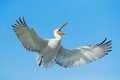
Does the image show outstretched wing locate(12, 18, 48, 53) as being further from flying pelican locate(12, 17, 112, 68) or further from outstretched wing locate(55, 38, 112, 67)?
outstretched wing locate(55, 38, 112, 67)

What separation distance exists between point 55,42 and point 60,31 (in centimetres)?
84

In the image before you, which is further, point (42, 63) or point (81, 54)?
point (81, 54)

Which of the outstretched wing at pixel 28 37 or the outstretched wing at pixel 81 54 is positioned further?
the outstretched wing at pixel 81 54

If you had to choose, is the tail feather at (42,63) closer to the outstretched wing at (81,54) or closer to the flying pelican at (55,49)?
the flying pelican at (55,49)

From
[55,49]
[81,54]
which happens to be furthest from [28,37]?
[81,54]

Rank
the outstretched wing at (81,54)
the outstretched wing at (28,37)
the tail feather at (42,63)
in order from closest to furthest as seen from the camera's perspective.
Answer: the outstretched wing at (28,37)
the tail feather at (42,63)
the outstretched wing at (81,54)

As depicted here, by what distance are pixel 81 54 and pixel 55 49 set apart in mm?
1548

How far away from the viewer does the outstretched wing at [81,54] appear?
98.0ft

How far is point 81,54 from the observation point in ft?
99.0

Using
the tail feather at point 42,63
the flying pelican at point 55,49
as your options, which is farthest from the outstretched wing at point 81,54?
the tail feather at point 42,63

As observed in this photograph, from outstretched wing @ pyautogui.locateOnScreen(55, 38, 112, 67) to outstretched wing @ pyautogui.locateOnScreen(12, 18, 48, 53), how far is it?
39.6 inches

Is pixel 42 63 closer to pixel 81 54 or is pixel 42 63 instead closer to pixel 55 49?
pixel 55 49

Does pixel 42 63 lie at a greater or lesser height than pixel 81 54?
lesser

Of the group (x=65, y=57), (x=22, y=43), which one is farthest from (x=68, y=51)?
(x=22, y=43)
